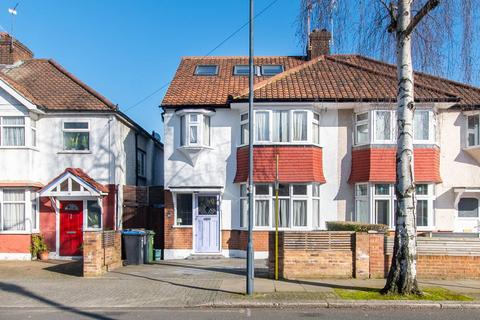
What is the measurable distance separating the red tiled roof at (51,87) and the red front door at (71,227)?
3.66 meters

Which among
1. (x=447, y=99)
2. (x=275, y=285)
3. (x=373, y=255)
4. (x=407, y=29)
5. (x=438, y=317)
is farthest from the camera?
(x=447, y=99)

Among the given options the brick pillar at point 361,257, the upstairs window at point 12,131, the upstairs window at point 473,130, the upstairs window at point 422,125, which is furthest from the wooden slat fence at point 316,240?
the upstairs window at point 12,131

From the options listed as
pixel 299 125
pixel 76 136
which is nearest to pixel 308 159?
pixel 299 125

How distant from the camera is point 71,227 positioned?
18672 millimetres

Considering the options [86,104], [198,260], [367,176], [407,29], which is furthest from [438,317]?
[86,104]

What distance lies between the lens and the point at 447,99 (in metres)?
17.6

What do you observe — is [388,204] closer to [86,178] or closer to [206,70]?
[206,70]

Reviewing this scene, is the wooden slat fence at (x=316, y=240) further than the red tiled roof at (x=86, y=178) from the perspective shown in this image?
No

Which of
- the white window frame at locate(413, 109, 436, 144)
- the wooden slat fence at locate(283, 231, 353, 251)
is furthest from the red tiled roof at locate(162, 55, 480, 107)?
the wooden slat fence at locate(283, 231, 353, 251)

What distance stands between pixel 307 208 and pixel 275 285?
6347 mm

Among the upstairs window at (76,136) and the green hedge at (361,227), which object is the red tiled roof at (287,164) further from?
the upstairs window at (76,136)

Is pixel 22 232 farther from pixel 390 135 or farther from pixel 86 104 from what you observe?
pixel 390 135

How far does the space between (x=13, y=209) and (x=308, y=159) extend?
36.0 feet

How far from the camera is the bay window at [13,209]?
18.3 metres
